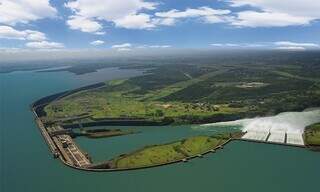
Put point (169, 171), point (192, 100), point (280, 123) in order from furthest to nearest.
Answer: point (192, 100)
point (280, 123)
point (169, 171)

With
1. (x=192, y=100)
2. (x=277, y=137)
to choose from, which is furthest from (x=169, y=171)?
(x=192, y=100)

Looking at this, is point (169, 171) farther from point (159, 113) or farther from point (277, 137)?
point (159, 113)

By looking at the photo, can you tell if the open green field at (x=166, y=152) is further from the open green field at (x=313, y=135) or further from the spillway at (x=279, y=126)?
the open green field at (x=313, y=135)

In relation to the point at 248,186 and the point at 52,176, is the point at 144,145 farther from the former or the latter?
the point at 248,186

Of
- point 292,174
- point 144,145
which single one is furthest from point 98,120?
point 292,174

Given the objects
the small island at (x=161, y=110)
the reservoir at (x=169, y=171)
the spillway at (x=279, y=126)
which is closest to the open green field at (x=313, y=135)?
the small island at (x=161, y=110)
